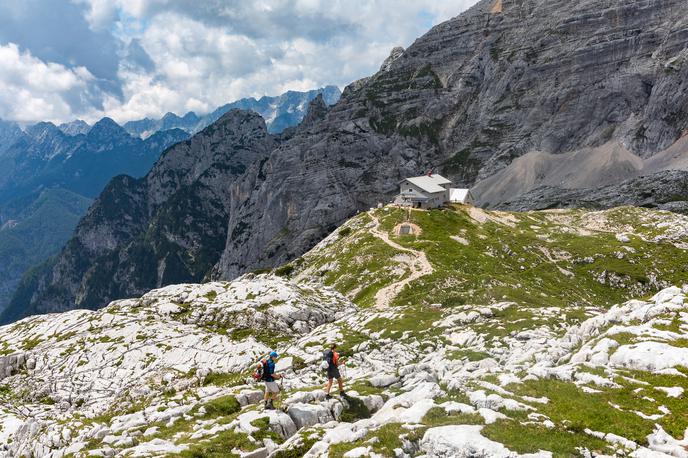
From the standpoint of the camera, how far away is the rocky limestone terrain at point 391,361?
16891 mm

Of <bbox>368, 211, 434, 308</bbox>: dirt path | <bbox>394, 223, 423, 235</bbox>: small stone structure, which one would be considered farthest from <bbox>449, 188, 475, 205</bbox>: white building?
<bbox>368, 211, 434, 308</bbox>: dirt path

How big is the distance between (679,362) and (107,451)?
1157 inches

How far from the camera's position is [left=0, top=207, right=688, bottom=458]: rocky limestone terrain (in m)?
16.9

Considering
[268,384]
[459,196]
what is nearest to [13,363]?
[268,384]

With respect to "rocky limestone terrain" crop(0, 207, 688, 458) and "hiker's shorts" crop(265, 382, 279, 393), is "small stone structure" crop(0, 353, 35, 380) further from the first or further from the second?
"hiker's shorts" crop(265, 382, 279, 393)

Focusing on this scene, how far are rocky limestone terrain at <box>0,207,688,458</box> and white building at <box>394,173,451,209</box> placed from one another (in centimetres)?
2413

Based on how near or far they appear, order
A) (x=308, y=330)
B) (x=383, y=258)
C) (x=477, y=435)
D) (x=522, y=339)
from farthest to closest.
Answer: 1. (x=383, y=258)
2. (x=308, y=330)
3. (x=522, y=339)
4. (x=477, y=435)

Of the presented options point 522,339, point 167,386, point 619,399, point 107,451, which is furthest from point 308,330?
point 619,399

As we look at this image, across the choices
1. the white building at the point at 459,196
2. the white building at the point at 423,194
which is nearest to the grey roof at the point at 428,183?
the white building at the point at 423,194

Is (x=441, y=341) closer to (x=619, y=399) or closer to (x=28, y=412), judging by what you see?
(x=619, y=399)

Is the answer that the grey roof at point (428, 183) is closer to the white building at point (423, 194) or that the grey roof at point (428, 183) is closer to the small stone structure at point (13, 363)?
the white building at point (423, 194)

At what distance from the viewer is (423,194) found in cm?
11269

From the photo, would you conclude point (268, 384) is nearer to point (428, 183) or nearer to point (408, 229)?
point (408, 229)

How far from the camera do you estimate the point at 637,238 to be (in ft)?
299
